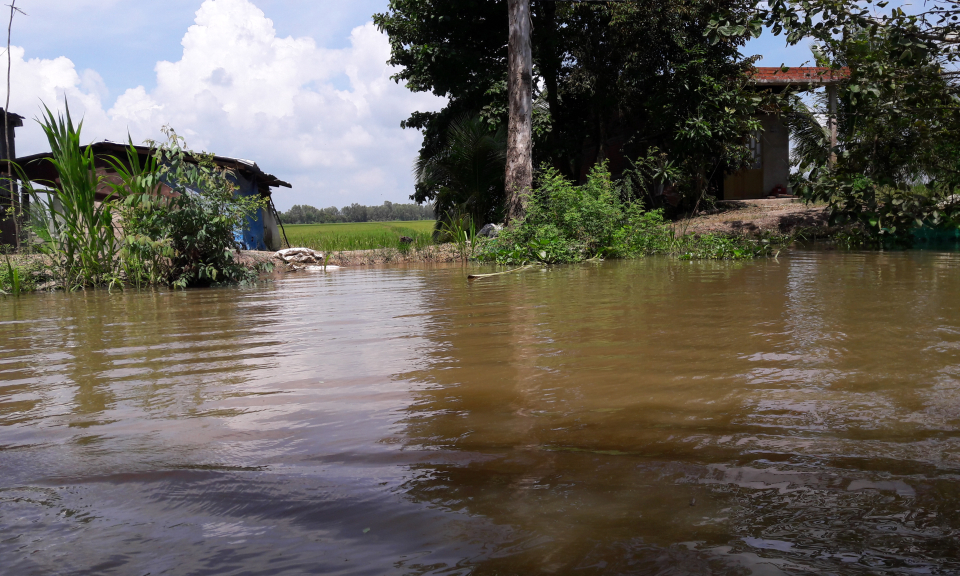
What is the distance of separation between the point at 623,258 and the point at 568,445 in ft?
29.4

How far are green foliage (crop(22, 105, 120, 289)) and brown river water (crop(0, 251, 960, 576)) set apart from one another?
3.76 m

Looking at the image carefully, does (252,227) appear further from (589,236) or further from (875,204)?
(875,204)

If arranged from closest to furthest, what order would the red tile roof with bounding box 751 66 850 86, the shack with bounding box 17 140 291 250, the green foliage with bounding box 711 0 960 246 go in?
the green foliage with bounding box 711 0 960 246, the shack with bounding box 17 140 291 250, the red tile roof with bounding box 751 66 850 86

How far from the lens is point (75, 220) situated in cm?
674

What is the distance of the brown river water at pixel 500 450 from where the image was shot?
1.13 meters

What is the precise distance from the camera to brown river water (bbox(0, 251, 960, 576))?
113cm

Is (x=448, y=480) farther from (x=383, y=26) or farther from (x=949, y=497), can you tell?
(x=383, y=26)

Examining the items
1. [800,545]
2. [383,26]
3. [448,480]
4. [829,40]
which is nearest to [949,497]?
[800,545]

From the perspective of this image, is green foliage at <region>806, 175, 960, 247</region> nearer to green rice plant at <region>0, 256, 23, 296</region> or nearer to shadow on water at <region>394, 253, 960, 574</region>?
shadow on water at <region>394, 253, 960, 574</region>

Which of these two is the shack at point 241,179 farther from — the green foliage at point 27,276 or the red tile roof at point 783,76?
the red tile roof at point 783,76

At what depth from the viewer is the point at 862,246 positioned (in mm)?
10906

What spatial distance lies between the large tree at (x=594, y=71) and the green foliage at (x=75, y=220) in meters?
9.84

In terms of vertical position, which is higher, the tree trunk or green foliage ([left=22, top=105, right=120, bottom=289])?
the tree trunk

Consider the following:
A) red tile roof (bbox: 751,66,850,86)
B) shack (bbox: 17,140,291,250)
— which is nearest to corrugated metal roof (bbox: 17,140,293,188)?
shack (bbox: 17,140,291,250)
